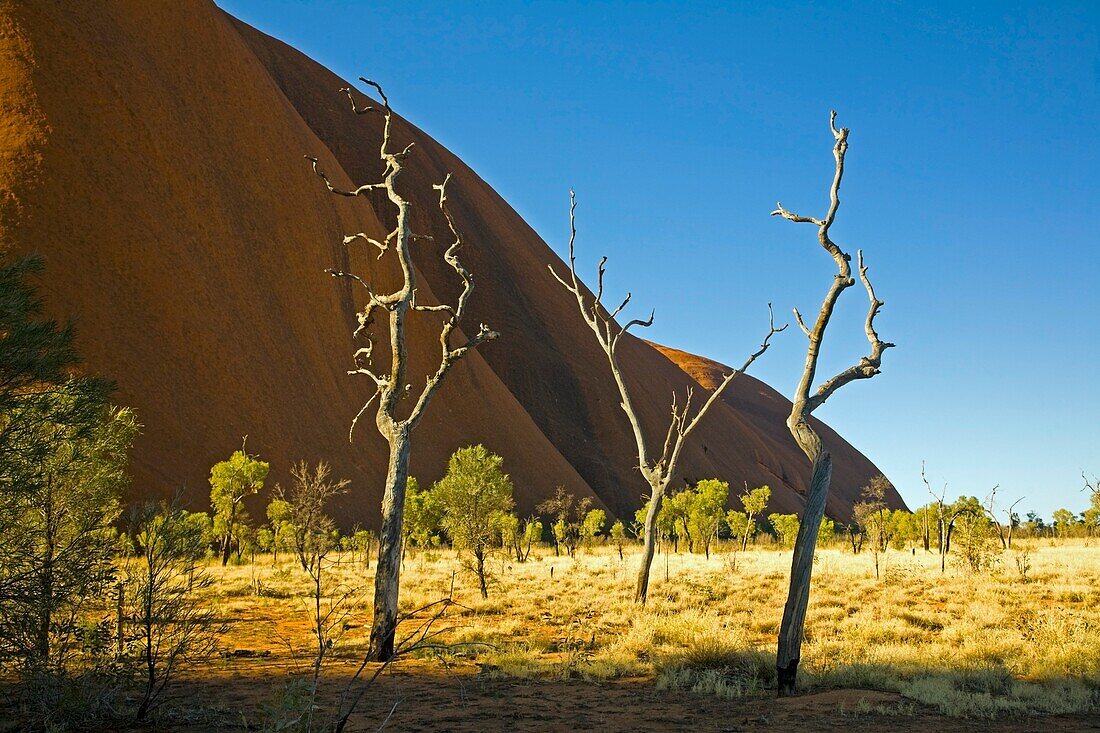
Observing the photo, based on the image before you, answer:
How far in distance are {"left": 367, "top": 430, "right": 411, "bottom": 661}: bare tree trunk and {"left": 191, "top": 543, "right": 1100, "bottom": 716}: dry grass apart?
1.07m

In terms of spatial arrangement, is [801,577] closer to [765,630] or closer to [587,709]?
[587,709]

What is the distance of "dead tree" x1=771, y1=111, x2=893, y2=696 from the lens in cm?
1071

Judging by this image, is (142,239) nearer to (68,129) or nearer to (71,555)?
(68,129)

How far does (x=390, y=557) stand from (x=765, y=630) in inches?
317

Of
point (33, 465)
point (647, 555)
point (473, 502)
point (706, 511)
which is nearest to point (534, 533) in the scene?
point (706, 511)

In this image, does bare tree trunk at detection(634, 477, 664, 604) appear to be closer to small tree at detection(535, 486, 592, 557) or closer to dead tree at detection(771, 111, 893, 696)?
dead tree at detection(771, 111, 893, 696)

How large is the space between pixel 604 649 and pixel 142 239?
143ft

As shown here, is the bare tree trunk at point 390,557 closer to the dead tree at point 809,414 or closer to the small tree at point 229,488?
the dead tree at point 809,414

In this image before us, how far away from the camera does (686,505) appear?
54.4 m

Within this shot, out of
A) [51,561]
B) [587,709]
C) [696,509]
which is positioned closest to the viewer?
[51,561]

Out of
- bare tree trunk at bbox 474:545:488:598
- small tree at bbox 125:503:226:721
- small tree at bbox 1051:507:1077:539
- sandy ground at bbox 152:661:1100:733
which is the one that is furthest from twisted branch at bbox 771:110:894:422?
small tree at bbox 1051:507:1077:539

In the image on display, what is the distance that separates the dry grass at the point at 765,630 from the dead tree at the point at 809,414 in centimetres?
97

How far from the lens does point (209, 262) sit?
52531mm

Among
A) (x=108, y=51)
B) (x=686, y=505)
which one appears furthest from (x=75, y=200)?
(x=686, y=505)
